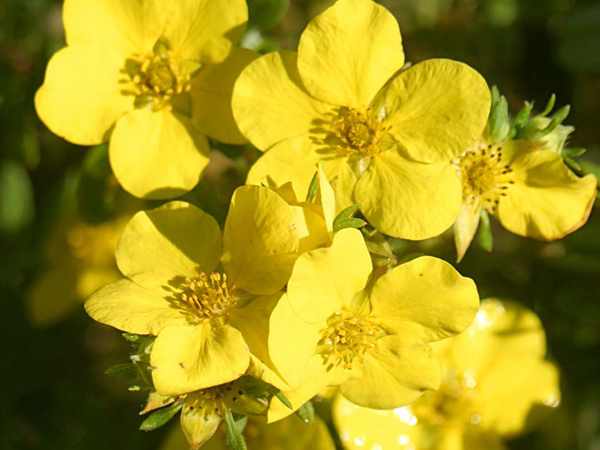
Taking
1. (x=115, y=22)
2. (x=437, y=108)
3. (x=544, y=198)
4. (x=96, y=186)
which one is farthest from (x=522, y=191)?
(x=96, y=186)

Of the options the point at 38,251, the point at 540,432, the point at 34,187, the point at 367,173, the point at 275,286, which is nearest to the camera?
the point at 275,286

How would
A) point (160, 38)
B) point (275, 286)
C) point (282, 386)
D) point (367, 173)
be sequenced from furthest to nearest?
1. point (160, 38)
2. point (367, 173)
3. point (275, 286)
4. point (282, 386)

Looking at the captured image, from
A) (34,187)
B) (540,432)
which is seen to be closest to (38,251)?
A: (34,187)

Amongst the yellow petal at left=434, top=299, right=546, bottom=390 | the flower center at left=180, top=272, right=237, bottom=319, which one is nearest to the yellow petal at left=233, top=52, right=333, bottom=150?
the flower center at left=180, top=272, right=237, bottom=319

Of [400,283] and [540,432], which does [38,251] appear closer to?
[400,283]

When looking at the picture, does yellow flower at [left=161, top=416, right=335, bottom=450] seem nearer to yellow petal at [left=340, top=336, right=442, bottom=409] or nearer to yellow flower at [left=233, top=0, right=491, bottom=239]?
yellow petal at [left=340, top=336, right=442, bottom=409]

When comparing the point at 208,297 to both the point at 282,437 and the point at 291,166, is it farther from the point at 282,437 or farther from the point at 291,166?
the point at 282,437

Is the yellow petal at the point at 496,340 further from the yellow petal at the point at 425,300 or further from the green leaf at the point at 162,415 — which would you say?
the green leaf at the point at 162,415
